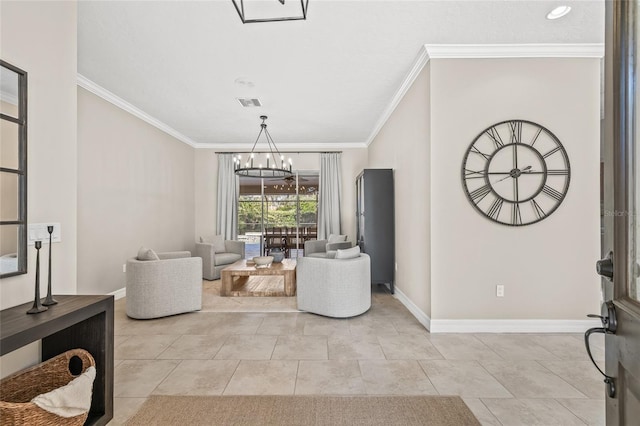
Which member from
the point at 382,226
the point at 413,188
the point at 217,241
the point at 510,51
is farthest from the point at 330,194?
the point at 510,51

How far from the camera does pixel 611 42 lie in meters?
0.81

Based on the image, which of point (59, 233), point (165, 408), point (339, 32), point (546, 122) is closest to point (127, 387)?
point (165, 408)

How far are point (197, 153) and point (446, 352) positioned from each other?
245 inches

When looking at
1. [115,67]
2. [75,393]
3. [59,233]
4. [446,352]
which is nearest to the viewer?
[75,393]

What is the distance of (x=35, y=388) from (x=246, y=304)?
2.55m

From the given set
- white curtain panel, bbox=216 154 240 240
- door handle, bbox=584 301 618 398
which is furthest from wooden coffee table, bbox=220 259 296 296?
door handle, bbox=584 301 618 398

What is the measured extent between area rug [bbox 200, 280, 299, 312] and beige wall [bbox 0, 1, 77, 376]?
2121 millimetres

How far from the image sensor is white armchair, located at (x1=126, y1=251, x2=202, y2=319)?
11.3ft

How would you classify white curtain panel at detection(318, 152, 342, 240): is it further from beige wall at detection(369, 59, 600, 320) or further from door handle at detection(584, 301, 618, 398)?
door handle at detection(584, 301, 618, 398)

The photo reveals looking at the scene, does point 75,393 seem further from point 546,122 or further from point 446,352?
point 546,122

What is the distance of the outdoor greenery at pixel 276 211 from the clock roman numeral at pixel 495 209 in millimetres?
4504

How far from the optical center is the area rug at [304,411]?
1.77m

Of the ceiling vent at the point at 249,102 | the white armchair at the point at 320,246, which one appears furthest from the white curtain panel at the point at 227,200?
the ceiling vent at the point at 249,102

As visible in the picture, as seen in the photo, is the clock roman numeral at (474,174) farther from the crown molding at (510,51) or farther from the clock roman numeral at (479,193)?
the crown molding at (510,51)
